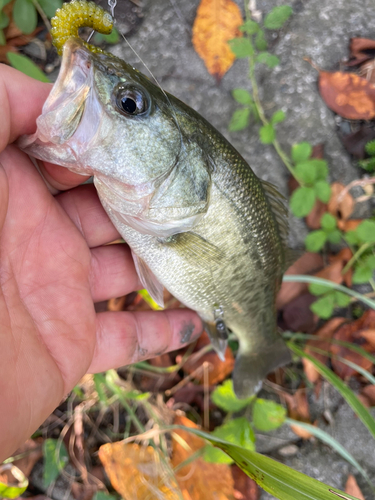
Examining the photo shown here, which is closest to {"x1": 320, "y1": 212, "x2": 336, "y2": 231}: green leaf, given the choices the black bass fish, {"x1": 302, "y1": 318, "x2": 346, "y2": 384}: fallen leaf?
the black bass fish

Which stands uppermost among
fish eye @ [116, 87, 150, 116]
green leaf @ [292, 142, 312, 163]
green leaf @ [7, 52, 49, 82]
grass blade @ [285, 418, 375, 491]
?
green leaf @ [7, 52, 49, 82]

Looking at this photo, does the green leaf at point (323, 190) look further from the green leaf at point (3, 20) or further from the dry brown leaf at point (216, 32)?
the green leaf at point (3, 20)

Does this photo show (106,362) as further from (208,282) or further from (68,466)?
(68,466)

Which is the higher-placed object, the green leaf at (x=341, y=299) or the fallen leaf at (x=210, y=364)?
the green leaf at (x=341, y=299)

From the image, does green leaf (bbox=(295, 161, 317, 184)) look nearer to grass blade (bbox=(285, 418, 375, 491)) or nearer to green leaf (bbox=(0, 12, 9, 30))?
grass blade (bbox=(285, 418, 375, 491))

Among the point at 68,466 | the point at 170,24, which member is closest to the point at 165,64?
the point at 170,24

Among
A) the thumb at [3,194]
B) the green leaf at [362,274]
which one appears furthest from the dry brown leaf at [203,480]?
the thumb at [3,194]
